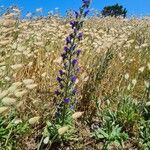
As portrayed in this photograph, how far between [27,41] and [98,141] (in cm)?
213

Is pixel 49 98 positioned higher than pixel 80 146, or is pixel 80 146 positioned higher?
pixel 49 98

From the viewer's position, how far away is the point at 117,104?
503cm

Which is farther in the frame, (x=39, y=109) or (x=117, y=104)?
(x=117, y=104)

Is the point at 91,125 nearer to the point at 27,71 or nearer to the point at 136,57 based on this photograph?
the point at 27,71

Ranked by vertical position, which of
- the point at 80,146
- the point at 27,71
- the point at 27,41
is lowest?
the point at 80,146

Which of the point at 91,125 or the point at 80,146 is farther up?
the point at 91,125

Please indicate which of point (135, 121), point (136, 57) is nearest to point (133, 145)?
point (135, 121)

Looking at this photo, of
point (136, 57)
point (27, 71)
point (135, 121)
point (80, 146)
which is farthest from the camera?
point (136, 57)

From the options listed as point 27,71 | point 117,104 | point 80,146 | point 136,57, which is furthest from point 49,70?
point 136,57

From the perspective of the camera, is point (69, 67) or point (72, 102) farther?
point (72, 102)

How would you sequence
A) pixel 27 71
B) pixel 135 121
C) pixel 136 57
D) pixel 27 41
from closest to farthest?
pixel 135 121 → pixel 27 71 → pixel 27 41 → pixel 136 57

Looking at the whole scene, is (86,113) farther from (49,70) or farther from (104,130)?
(49,70)

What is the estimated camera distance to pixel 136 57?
6.84 metres

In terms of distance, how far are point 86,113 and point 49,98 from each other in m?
0.46
